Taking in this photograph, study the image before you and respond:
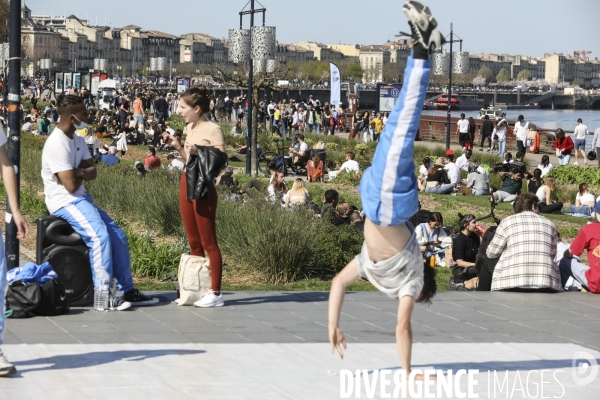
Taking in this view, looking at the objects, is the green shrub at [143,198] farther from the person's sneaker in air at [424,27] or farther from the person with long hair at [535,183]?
the person's sneaker in air at [424,27]

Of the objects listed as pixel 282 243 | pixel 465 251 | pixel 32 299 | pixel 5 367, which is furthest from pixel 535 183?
pixel 5 367

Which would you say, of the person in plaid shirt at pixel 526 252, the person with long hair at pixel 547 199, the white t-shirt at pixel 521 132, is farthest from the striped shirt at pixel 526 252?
the white t-shirt at pixel 521 132

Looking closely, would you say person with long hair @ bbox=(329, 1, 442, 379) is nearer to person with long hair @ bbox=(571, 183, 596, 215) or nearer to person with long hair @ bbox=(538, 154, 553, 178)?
person with long hair @ bbox=(571, 183, 596, 215)

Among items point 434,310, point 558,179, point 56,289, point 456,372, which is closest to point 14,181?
point 56,289

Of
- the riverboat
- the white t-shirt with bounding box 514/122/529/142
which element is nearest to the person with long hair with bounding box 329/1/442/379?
the white t-shirt with bounding box 514/122/529/142

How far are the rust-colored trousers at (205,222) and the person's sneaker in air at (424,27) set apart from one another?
2995mm

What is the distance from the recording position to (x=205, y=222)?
763 centimetres

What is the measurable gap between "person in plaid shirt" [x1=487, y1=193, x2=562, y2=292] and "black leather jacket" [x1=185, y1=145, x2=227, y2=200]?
294cm

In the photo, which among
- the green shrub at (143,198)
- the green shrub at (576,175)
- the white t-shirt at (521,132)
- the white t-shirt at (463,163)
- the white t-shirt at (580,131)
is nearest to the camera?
the green shrub at (143,198)

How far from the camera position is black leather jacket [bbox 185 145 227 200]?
7430 millimetres

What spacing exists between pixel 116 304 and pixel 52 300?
0.50 metres

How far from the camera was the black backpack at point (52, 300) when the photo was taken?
7.14 m

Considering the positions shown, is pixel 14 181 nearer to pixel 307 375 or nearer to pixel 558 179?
pixel 307 375

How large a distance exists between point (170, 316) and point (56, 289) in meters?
0.83
